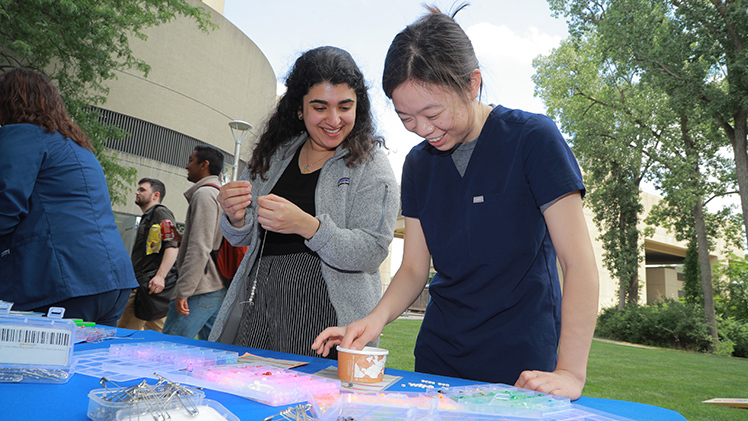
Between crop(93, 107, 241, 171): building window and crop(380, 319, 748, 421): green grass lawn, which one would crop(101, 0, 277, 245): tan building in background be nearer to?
crop(93, 107, 241, 171): building window

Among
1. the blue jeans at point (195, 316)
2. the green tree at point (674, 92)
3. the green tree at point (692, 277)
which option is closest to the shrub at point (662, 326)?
the green tree at point (674, 92)

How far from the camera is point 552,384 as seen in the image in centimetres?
110

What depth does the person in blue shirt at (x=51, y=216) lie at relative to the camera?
1842 millimetres

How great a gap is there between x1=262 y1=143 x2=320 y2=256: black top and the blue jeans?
1.63m

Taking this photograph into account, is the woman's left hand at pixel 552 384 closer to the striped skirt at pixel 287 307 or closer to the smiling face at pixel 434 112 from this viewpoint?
the smiling face at pixel 434 112

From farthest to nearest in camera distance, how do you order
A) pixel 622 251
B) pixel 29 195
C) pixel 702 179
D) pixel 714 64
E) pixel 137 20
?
1. pixel 622 251
2. pixel 702 179
3. pixel 714 64
4. pixel 137 20
5. pixel 29 195

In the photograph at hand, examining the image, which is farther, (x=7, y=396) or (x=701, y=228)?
(x=701, y=228)

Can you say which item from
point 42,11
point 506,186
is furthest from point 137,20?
point 506,186

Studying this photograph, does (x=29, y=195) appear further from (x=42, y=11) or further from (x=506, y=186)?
(x=42, y=11)

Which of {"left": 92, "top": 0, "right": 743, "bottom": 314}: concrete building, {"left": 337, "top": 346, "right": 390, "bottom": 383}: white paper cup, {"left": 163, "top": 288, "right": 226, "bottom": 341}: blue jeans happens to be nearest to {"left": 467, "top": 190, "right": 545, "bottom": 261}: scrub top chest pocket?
{"left": 337, "top": 346, "right": 390, "bottom": 383}: white paper cup

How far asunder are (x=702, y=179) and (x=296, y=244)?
1653cm

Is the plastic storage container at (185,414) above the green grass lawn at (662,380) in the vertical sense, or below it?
above

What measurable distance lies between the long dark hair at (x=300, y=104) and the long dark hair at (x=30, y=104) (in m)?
0.78

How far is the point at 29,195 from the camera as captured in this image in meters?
1.82
